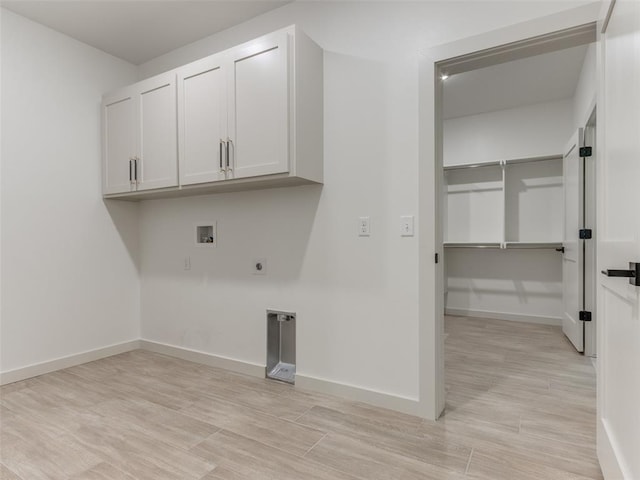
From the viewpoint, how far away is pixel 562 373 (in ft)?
9.09

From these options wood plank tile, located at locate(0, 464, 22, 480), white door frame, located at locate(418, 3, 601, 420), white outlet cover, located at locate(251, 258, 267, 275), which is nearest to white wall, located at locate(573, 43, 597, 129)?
white door frame, located at locate(418, 3, 601, 420)

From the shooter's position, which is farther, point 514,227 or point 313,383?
point 514,227

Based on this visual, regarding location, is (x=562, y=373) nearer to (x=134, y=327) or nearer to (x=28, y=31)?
(x=134, y=327)

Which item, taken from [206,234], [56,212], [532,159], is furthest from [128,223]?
[532,159]

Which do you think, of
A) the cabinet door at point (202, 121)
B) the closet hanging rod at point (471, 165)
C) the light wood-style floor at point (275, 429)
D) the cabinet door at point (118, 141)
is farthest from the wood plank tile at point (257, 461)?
the closet hanging rod at point (471, 165)

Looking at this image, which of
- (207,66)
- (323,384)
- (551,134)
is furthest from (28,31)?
(551,134)

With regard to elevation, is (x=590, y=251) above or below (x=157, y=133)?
below

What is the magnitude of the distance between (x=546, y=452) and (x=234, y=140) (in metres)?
2.42

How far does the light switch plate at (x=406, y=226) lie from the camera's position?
6.87ft

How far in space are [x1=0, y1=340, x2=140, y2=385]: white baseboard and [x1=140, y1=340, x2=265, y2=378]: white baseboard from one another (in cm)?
18

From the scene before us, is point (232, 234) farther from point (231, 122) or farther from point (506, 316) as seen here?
point (506, 316)

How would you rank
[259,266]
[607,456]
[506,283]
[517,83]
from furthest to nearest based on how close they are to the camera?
[506,283] → [517,83] → [259,266] → [607,456]

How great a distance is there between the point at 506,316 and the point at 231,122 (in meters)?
4.13

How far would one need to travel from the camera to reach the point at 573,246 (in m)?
3.43
